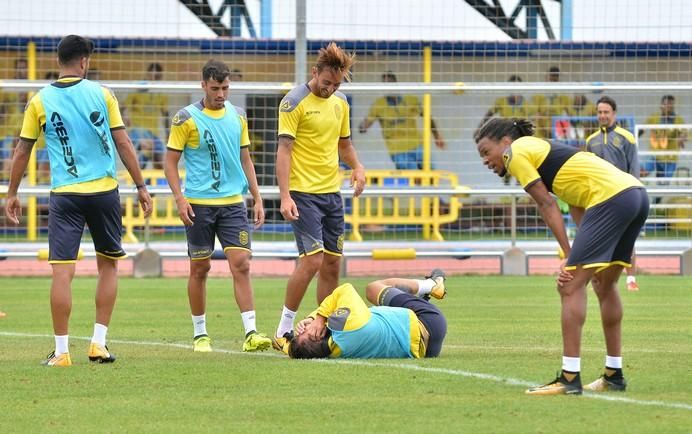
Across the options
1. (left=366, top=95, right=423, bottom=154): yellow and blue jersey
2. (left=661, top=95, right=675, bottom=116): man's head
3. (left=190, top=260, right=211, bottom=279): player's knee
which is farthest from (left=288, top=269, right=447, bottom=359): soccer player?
(left=661, top=95, right=675, bottom=116): man's head

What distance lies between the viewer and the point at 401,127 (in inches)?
907

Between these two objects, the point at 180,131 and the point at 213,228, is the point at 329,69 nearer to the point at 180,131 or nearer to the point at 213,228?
the point at 180,131

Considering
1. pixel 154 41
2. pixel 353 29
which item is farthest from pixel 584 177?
pixel 154 41

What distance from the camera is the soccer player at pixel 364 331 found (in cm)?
964

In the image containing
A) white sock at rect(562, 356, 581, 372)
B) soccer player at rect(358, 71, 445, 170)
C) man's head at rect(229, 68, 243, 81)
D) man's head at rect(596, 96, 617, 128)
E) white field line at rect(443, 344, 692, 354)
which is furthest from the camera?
soccer player at rect(358, 71, 445, 170)

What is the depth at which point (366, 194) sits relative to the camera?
18812mm

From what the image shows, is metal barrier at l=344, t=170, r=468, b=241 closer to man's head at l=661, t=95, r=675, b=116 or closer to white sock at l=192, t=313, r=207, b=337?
man's head at l=661, t=95, r=675, b=116

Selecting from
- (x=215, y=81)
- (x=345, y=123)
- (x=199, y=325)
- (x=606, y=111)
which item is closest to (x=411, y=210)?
(x=606, y=111)

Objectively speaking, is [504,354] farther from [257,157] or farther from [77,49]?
[257,157]

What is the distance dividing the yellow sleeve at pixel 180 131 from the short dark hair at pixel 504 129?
311 centimetres

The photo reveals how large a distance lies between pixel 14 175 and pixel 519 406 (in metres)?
4.17

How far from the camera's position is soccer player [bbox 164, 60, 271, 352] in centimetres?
1063

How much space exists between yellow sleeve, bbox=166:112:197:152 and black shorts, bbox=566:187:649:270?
364 cm

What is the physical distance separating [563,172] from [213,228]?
3.52m
